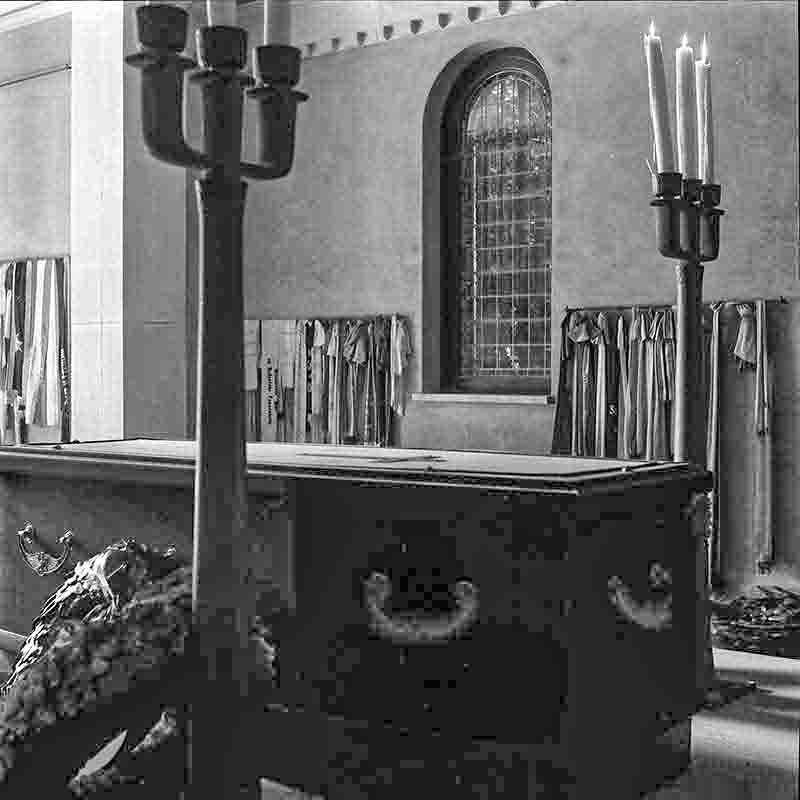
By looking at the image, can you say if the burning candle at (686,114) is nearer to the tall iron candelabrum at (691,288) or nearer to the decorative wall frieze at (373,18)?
the tall iron candelabrum at (691,288)

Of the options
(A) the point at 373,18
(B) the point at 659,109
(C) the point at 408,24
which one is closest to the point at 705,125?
(B) the point at 659,109

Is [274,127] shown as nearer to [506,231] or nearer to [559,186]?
[559,186]

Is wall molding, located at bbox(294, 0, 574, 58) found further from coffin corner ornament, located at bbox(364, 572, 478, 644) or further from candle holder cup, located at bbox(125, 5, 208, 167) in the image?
candle holder cup, located at bbox(125, 5, 208, 167)

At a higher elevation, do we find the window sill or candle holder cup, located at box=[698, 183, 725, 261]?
candle holder cup, located at box=[698, 183, 725, 261]

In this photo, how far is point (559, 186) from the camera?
763 centimetres

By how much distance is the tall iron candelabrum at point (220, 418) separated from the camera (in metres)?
1.45

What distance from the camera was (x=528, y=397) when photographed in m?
7.77

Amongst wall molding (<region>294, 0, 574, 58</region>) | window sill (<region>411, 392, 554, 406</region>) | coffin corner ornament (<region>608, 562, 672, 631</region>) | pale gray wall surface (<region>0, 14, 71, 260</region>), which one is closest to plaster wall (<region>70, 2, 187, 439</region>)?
window sill (<region>411, 392, 554, 406</region>)

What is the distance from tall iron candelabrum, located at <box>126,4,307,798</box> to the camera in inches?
57.0

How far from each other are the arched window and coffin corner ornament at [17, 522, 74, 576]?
527 cm

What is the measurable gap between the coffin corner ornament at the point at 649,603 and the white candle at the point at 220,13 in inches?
49.3

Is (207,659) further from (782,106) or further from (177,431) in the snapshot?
(782,106)

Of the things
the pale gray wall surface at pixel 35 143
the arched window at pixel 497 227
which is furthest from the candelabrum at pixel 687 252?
the pale gray wall surface at pixel 35 143

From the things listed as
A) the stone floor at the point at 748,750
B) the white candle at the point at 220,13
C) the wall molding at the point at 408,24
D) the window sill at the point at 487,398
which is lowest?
the stone floor at the point at 748,750
